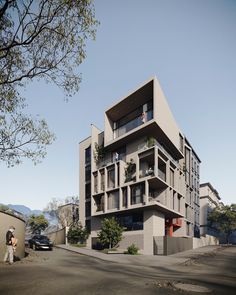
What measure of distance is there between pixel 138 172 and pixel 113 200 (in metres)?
5.85

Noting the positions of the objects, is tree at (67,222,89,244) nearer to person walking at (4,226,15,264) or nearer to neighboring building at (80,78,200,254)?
neighboring building at (80,78,200,254)

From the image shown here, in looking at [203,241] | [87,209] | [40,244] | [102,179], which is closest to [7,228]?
[40,244]

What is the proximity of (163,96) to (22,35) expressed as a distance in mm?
25957

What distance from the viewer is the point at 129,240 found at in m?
34.9

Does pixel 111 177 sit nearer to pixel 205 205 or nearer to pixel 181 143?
pixel 181 143

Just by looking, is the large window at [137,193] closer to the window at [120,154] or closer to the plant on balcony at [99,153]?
the window at [120,154]

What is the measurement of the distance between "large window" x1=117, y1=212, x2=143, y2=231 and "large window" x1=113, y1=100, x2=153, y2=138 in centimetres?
1035

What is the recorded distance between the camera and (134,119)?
38688 millimetres

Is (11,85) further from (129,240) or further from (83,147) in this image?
(83,147)

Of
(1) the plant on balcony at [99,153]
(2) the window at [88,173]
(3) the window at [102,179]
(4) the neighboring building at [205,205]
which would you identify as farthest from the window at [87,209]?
(4) the neighboring building at [205,205]

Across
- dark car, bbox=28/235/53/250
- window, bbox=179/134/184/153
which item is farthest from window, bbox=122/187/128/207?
window, bbox=179/134/184/153

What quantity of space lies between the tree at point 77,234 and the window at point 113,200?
7005 millimetres

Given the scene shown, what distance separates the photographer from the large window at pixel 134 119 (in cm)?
3575

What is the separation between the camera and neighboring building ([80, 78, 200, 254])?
3356 centimetres
